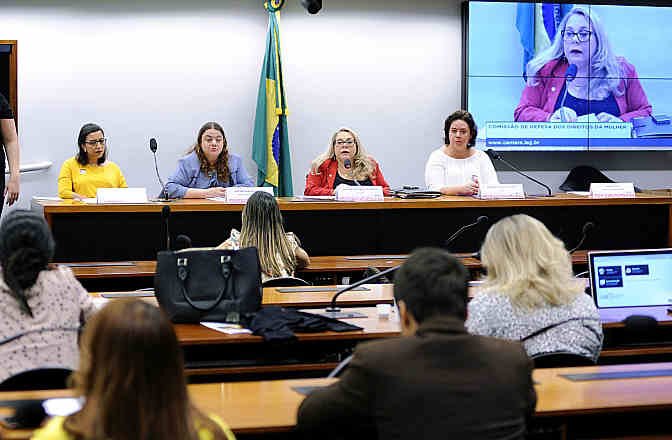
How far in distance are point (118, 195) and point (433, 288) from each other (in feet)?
14.9

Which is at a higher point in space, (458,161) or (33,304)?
(458,161)

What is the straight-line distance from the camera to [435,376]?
2.13 metres

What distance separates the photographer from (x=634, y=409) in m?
2.68

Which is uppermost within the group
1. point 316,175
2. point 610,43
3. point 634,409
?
point 610,43

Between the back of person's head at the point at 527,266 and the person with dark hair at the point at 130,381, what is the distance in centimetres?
164

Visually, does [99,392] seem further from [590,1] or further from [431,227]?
[590,1]

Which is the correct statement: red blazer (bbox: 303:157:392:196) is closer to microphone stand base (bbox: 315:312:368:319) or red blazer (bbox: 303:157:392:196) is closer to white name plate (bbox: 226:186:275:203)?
white name plate (bbox: 226:186:275:203)

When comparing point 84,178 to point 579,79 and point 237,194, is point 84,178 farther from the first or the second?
point 579,79

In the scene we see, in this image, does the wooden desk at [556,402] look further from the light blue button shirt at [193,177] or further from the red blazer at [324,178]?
the light blue button shirt at [193,177]

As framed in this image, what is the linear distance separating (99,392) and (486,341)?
2.88ft

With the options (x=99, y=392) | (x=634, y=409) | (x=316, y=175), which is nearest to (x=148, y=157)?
(x=316, y=175)

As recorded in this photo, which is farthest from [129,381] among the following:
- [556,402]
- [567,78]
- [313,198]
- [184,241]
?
[567,78]

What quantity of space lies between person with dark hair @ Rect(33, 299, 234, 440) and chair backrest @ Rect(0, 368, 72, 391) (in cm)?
115

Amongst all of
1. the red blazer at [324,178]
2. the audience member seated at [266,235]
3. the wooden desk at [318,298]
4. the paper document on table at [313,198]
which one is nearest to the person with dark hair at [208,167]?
the red blazer at [324,178]
